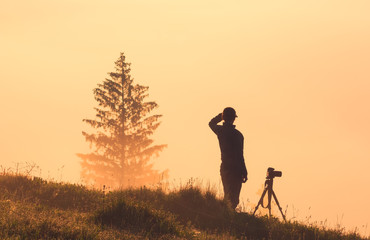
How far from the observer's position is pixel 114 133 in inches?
1818

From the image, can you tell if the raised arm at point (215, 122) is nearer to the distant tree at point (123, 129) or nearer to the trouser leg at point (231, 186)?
the trouser leg at point (231, 186)

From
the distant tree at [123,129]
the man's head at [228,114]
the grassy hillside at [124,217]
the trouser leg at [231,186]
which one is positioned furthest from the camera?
the distant tree at [123,129]

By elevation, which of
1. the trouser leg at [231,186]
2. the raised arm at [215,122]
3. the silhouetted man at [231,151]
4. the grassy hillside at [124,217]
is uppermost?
the raised arm at [215,122]

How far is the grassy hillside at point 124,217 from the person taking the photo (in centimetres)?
1198

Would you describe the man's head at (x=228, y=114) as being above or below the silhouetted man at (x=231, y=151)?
above

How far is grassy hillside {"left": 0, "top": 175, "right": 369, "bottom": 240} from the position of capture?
472 inches

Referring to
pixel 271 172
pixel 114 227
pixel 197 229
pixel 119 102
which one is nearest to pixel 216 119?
pixel 271 172

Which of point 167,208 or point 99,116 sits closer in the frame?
point 167,208

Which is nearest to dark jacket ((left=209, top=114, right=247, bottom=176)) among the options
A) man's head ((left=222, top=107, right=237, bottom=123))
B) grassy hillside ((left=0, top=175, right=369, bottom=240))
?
Answer: man's head ((left=222, top=107, right=237, bottom=123))

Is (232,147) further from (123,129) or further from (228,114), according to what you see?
(123,129)

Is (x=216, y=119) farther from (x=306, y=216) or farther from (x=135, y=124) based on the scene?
(x=135, y=124)

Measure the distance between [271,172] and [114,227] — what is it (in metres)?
5.29

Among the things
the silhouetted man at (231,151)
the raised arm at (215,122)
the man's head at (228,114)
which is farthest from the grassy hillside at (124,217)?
the man's head at (228,114)

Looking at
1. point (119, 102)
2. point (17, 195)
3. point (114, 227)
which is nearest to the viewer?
point (114, 227)
